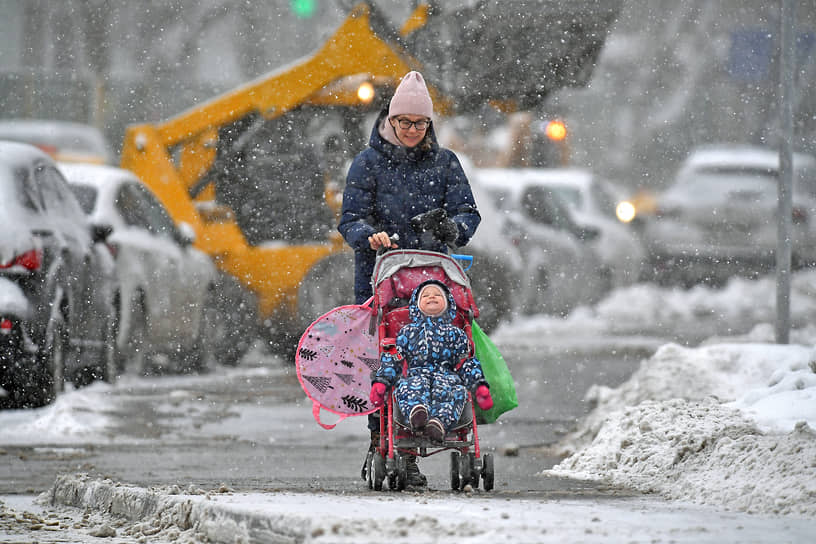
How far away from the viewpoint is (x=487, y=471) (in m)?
6.87

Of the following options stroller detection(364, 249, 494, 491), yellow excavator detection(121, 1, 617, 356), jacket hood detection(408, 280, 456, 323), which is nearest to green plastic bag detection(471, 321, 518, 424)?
stroller detection(364, 249, 494, 491)

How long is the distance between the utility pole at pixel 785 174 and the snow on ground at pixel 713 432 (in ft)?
1.66

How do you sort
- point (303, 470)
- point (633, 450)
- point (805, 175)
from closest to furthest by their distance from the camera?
1. point (633, 450)
2. point (303, 470)
3. point (805, 175)

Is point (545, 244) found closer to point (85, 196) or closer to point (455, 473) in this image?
point (85, 196)

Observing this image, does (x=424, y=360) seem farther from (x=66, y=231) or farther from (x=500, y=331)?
(x=500, y=331)

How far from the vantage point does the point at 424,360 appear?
22.6 ft

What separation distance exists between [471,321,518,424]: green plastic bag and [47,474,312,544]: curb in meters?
1.44

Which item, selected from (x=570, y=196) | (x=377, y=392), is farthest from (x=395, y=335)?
(x=570, y=196)

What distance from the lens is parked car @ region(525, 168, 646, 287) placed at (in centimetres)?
2223

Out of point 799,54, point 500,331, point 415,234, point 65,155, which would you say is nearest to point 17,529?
point 415,234

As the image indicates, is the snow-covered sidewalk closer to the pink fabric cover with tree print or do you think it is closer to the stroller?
the stroller

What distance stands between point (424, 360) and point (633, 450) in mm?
1575

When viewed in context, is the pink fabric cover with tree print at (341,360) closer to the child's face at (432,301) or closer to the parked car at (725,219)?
the child's face at (432,301)

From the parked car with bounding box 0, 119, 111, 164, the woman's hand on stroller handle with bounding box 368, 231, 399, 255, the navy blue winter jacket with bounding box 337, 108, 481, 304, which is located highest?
the parked car with bounding box 0, 119, 111, 164
